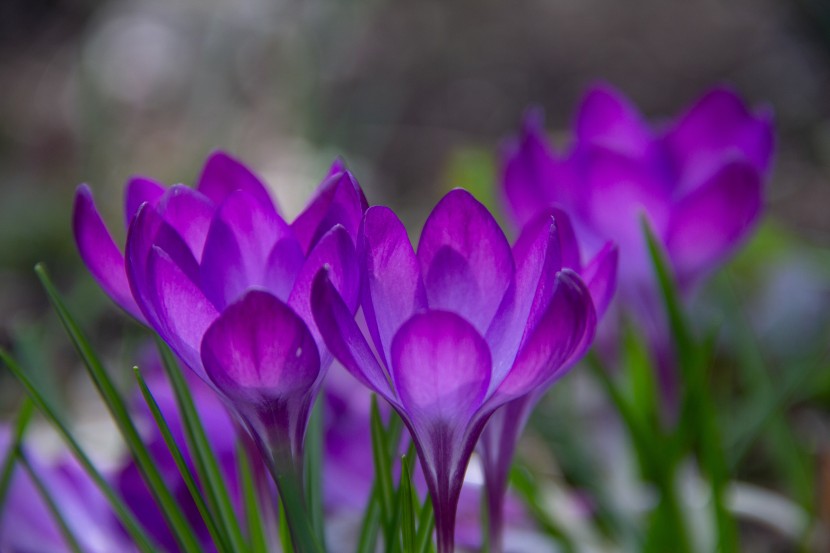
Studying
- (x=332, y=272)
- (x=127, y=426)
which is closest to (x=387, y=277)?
(x=332, y=272)

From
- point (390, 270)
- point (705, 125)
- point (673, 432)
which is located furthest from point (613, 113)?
point (390, 270)

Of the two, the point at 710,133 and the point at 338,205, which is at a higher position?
the point at 710,133

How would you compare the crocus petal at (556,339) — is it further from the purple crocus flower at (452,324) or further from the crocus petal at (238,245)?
the crocus petal at (238,245)

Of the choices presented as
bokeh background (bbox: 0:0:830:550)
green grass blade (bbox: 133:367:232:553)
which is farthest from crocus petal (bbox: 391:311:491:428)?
bokeh background (bbox: 0:0:830:550)

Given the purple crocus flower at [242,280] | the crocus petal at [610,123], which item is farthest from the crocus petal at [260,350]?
the crocus petal at [610,123]

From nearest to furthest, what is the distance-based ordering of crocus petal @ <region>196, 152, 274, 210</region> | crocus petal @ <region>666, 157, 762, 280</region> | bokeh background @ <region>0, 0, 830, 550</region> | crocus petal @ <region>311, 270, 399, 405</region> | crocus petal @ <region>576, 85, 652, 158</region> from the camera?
crocus petal @ <region>311, 270, 399, 405</region> < crocus petal @ <region>196, 152, 274, 210</region> < crocus petal @ <region>666, 157, 762, 280</region> < crocus petal @ <region>576, 85, 652, 158</region> < bokeh background @ <region>0, 0, 830, 550</region>

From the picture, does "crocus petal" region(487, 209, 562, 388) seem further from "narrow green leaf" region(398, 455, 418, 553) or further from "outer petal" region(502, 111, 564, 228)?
"outer petal" region(502, 111, 564, 228)

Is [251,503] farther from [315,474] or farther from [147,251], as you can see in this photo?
[147,251]
